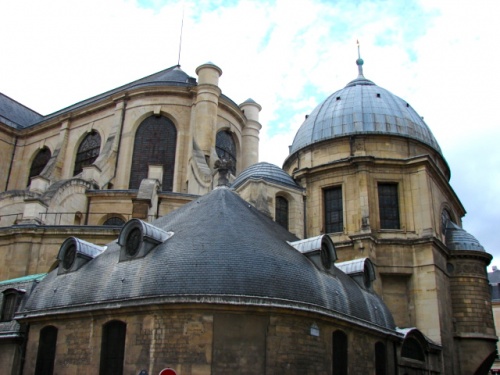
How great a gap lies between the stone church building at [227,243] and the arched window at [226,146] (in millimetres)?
183

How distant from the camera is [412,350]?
18203 millimetres

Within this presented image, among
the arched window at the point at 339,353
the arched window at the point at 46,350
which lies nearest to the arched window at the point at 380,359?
the arched window at the point at 339,353

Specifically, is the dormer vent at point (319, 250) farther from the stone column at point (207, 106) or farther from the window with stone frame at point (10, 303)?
the stone column at point (207, 106)

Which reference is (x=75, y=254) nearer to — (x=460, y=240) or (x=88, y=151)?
(x=460, y=240)

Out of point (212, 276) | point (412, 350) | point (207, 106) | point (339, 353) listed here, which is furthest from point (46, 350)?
point (207, 106)

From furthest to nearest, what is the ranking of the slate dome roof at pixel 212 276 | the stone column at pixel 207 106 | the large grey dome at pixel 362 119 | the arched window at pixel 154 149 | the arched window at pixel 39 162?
the arched window at pixel 39 162 → the stone column at pixel 207 106 → the arched window at pixel 154 149 → the large grey dome at pixel 362 119 → the slate dome roof at pixel 212 276

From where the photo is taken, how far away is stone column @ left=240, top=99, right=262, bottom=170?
118 ft

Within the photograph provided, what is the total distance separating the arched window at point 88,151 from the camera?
32.8m

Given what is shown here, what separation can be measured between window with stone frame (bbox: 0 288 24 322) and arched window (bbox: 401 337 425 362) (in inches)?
470

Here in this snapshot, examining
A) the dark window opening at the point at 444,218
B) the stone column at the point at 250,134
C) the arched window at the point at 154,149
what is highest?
the stone column at the point at 250,134

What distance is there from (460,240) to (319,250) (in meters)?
13.2

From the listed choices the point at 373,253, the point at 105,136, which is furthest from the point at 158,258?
the point at 105,136

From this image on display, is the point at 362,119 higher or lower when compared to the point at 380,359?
higher

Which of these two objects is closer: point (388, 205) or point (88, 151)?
point (388, 205)
